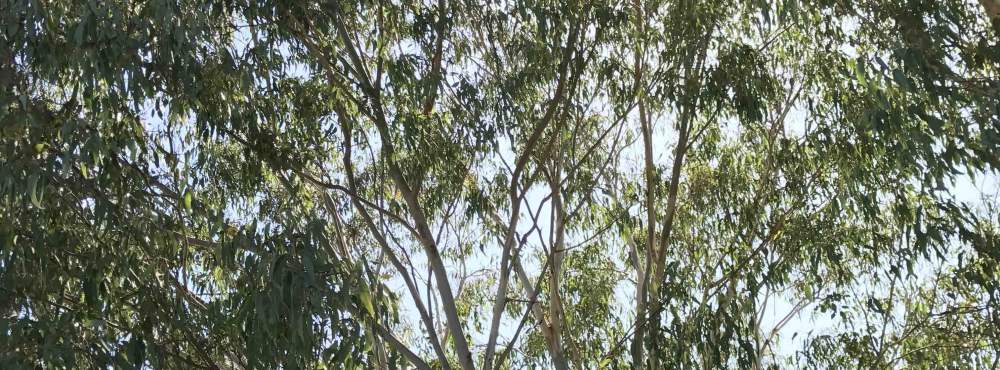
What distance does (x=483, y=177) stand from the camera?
6793 millimetres

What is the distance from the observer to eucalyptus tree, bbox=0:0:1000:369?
170 inches

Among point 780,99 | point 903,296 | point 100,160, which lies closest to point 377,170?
point 780,99

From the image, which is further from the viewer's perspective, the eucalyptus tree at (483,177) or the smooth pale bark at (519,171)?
the smooth pale bark at (519,171)

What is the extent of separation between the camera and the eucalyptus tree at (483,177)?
170 inches

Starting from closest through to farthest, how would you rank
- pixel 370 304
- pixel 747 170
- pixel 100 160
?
pixel 370 304 → pixel 100 160 → pixel 747 170

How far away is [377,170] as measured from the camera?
711 cm

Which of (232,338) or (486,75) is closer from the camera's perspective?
(232,338)

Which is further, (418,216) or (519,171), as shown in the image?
(519,171)

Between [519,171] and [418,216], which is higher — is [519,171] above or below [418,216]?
above

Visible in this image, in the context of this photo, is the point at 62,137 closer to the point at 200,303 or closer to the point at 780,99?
the point at 200,303

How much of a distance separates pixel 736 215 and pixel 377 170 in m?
2.18

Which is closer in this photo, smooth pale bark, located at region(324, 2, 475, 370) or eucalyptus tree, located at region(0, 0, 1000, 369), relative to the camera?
eucalyptus tree, located at region(0, 0, 1000, 369)

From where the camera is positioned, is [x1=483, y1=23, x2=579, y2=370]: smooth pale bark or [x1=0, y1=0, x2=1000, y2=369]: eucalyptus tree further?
[x1=483, y1=23, x2=579, y2=370]: smooth pale bark

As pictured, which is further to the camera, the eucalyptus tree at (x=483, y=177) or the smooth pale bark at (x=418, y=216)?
the smooth pale bark at (x=418, y=216)
